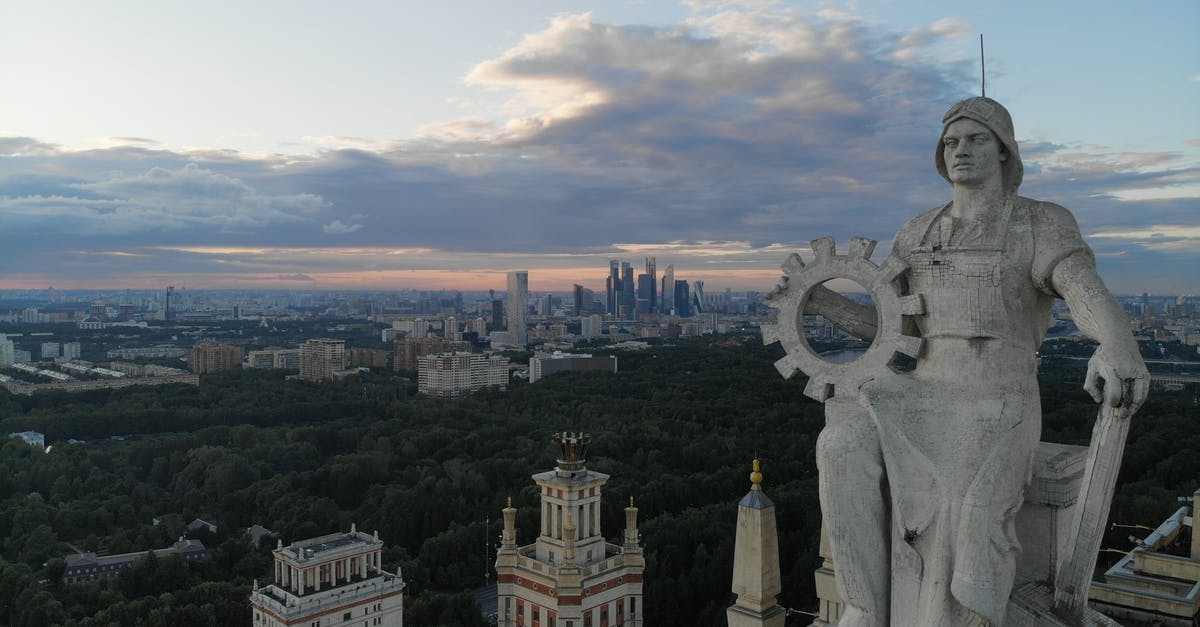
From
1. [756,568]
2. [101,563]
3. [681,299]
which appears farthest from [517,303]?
[756,568]

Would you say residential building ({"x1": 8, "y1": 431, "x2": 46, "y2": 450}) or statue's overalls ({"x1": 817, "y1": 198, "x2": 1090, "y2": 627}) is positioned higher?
statue's overalls ({"x1": 817, "y1": 198, "x2": 1090, "y2": 627})

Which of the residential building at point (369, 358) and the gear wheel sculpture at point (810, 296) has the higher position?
the gear wheel sculpture at point (810, 296)

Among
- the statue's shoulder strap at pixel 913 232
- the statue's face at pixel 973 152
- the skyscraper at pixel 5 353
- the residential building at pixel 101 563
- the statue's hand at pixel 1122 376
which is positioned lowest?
the residential building at pixel 101 563

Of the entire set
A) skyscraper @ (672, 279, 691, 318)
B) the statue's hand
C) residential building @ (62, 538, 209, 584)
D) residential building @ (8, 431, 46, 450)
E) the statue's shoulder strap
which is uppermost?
the statue's shoulder strap

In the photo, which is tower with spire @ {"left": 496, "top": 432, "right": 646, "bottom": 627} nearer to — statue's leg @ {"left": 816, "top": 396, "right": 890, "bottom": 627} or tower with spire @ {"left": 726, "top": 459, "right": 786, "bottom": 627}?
tower with spire @ {"left": 726, "top": 459, "right": 786, "bottom": 627}

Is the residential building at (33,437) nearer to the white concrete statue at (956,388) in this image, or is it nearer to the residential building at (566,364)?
the residential building at (566,364)

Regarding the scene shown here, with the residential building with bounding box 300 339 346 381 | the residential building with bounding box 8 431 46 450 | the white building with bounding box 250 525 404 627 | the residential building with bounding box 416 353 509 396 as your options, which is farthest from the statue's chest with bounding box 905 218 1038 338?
the residential building with bounding box 300 339 346 381

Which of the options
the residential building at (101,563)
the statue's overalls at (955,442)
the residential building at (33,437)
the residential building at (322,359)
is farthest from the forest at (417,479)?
the residential building at (322,359)
